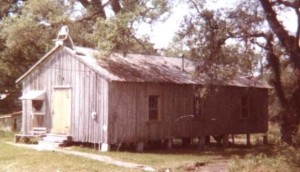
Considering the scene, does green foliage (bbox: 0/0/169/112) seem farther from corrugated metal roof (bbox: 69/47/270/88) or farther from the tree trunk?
the tree trunk

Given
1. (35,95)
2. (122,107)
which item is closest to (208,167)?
(122,107)

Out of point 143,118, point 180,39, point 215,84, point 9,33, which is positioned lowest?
point 143,118

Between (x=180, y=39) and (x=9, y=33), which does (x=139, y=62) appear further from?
(x=9, y=33)

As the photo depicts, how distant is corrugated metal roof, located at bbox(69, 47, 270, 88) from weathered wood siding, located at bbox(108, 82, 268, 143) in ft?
1.36

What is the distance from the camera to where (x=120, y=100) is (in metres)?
24.8

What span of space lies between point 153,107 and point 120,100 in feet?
8.23

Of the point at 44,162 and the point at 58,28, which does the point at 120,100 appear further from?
the point at 58,28

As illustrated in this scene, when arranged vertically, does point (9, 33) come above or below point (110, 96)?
above

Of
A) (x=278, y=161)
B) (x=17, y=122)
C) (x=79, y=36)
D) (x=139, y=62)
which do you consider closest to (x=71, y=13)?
(x=79, y=36)

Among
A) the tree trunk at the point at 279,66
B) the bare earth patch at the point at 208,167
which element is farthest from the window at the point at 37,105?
the tree trunk at the point at 279,66

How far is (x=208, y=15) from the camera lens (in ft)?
80.3

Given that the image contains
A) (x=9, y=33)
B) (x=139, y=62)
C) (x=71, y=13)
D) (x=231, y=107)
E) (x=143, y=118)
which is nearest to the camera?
(x=143, y=118)

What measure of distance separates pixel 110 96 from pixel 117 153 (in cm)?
284

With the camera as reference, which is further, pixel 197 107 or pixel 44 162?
pixel 197 107
